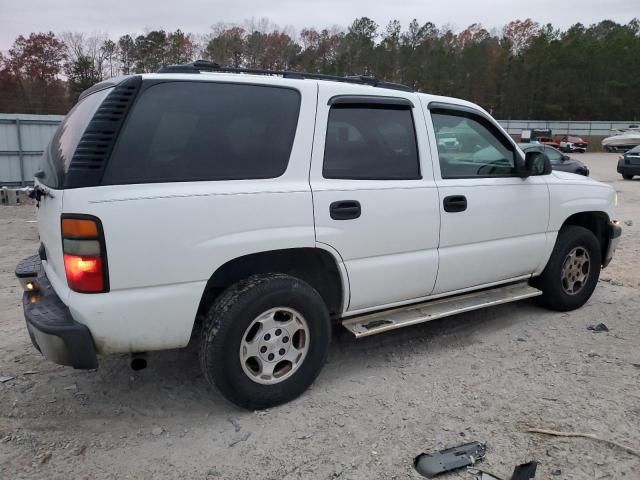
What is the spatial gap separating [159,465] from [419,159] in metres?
2.55

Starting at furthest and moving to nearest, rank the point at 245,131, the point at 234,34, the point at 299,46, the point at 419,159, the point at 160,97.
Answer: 1. the point at 299,46
2. the point at 234,34
3. the point at 419,159
4. the point at 245,131
5. the point at 160,97

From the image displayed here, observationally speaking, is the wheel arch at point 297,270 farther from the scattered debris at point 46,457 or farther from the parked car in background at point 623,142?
the parked car in background at point 623,142

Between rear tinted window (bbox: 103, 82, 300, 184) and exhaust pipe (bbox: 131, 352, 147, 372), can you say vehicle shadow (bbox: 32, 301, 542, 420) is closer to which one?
exhaust pipe (bbox: 131, 352, 147, 372)

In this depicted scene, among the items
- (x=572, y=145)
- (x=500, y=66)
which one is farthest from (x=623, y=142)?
(x=500, y=66)

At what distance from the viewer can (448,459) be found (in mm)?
2824

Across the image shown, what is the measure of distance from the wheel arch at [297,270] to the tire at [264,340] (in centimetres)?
11

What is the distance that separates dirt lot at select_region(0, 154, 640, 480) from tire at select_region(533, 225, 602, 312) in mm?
393

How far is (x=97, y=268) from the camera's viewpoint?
2678mm

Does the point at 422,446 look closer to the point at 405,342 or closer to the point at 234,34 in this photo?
the point at 405,342

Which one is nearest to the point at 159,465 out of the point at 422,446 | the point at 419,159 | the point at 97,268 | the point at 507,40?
the point at 97,268

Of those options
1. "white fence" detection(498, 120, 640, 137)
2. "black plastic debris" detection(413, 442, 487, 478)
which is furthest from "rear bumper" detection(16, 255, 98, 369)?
"white fence" detection(498, 120, 640, 137)

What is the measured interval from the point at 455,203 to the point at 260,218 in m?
1.58

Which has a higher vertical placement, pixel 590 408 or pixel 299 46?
pixel 299 46

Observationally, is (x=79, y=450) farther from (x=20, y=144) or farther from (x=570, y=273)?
(x=20, y=144)
